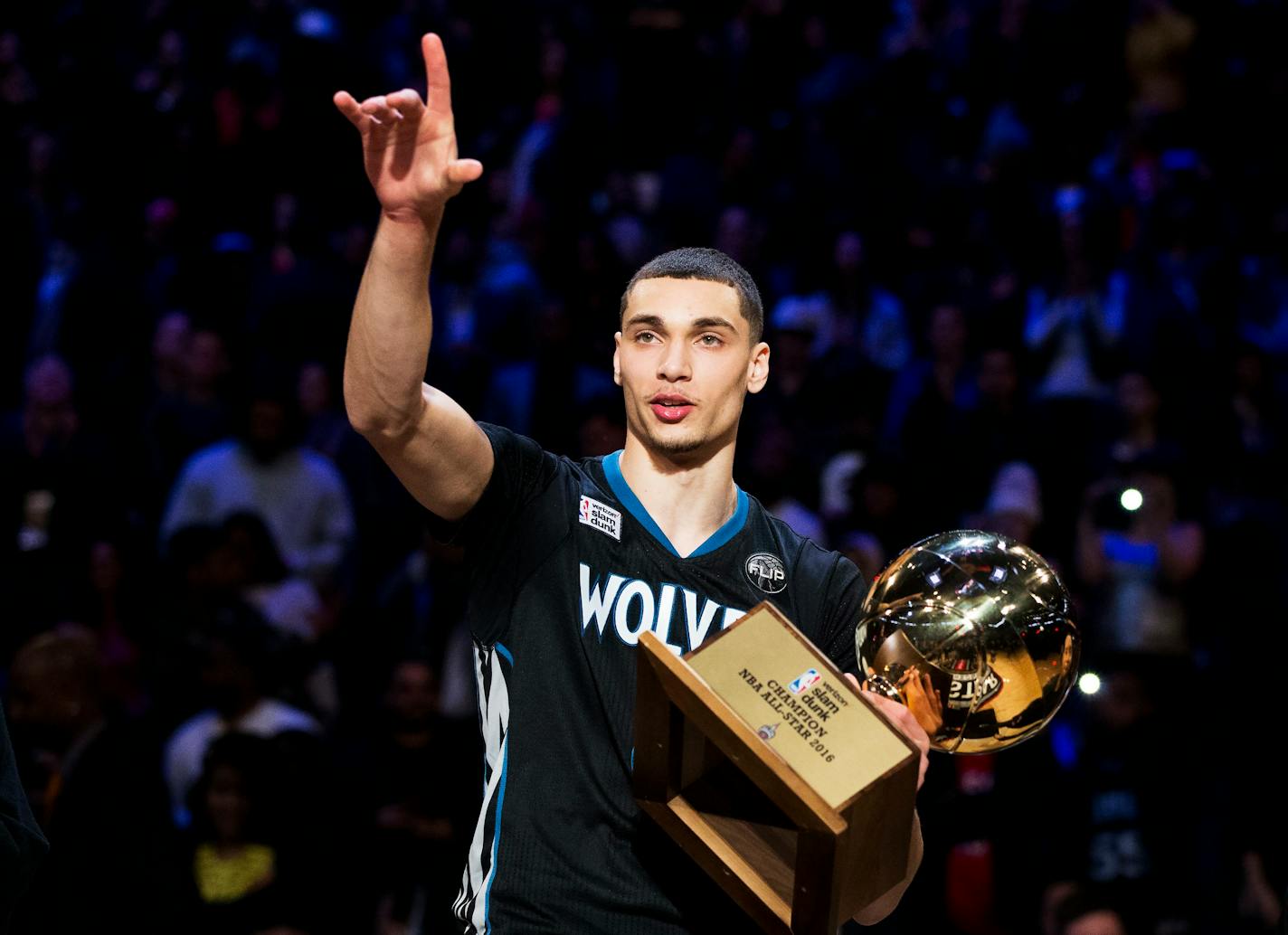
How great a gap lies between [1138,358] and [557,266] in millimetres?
3154

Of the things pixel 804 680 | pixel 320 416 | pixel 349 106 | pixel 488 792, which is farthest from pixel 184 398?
pixel 804 680

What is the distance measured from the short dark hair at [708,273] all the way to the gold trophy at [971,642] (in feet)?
2.14

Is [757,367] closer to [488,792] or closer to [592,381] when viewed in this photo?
[488,792]

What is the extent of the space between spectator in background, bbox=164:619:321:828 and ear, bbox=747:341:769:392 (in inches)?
130

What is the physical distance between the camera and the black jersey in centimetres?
299

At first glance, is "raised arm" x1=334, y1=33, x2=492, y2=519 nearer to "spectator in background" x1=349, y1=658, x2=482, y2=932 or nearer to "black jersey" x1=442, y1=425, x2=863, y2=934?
"black jersey" x1=442, y1=425, x2=863, y2=934

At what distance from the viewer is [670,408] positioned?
330 centimetres

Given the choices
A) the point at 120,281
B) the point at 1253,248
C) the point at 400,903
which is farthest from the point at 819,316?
the point at 400,903

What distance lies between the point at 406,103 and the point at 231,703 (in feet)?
13.3

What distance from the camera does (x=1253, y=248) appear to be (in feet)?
31.3

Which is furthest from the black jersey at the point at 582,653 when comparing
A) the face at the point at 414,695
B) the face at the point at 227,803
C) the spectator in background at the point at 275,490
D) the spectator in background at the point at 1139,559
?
the spectator in background at the point at 275,490

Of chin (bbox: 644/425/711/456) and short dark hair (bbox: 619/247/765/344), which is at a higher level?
short dark hair (bbox: 619/247/765/344)

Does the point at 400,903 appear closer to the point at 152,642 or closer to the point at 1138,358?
the point at 152,642

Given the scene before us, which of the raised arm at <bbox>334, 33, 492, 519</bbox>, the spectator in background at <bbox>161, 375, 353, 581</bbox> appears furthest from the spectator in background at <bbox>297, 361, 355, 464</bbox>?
the raised arm at <bbox>334, 33, 492, 519</bbox>
